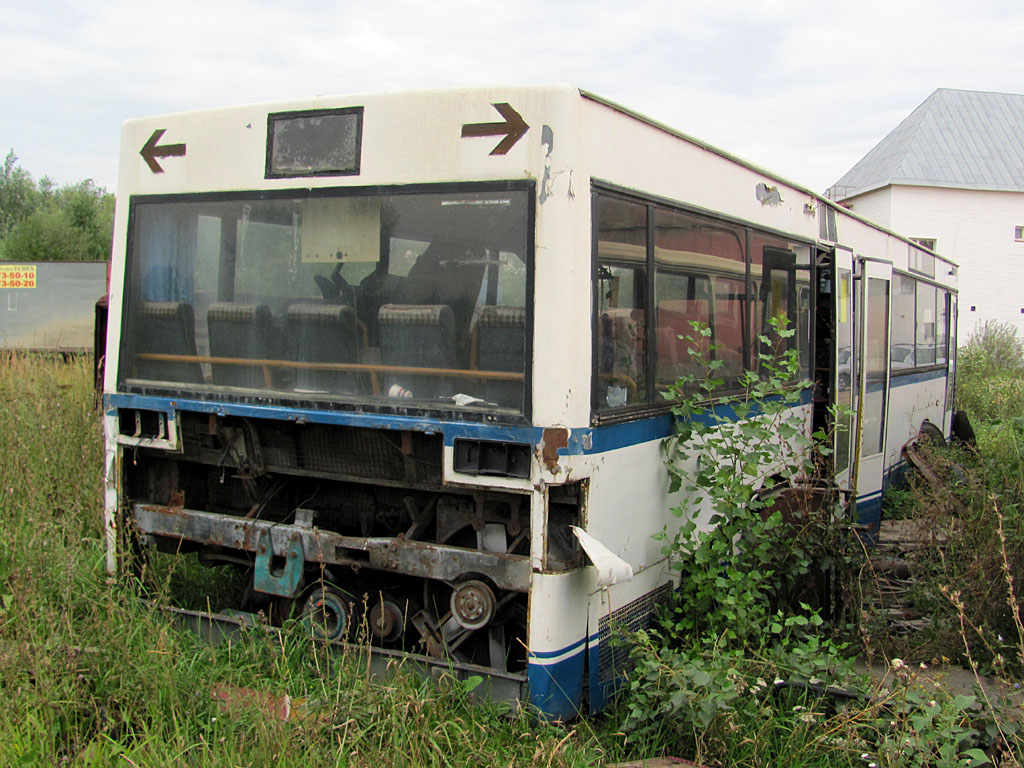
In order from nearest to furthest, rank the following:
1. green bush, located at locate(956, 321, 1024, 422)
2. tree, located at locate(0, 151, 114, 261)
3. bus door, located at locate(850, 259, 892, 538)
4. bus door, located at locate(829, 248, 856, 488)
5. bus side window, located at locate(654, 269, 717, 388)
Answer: bus side window, located at locate(654, 269, 717, 388) < bus door, located at locate(829, 248, 856, 488) < bus door, located at locate(850, 259, 892, 538) < green bush, located at locate(956, 321, 1024, 422) < tree, located at locate(0, 151, 114, 261)

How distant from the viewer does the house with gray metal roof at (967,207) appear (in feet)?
96.3

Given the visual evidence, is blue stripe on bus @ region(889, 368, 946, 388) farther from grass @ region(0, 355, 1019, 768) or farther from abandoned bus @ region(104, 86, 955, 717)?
grass @ region(0, 355, 1019, 768)

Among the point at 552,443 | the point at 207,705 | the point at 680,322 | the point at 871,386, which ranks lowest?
the point at 207,705

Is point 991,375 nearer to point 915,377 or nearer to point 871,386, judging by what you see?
point 915,377

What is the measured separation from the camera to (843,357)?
7.38 meters

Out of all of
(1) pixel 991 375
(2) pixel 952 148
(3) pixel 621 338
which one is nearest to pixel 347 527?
(3) pixel 621 338

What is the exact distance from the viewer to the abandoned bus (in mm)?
3738

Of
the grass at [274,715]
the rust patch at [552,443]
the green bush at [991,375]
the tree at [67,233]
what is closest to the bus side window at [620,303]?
the rust patch at [552,443]

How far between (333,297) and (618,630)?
6.48ft

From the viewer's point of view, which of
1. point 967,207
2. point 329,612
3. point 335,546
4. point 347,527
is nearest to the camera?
point 335,546

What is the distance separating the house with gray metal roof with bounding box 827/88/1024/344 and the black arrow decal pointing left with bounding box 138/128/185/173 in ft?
92.2

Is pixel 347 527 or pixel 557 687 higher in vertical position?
pixel 347 527

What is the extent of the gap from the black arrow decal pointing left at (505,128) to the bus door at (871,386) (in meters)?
4.94

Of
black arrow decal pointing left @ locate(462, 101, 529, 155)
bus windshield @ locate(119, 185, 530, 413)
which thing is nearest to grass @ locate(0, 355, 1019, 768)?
bus windshield @ locate(119, 185, 530, 413)
